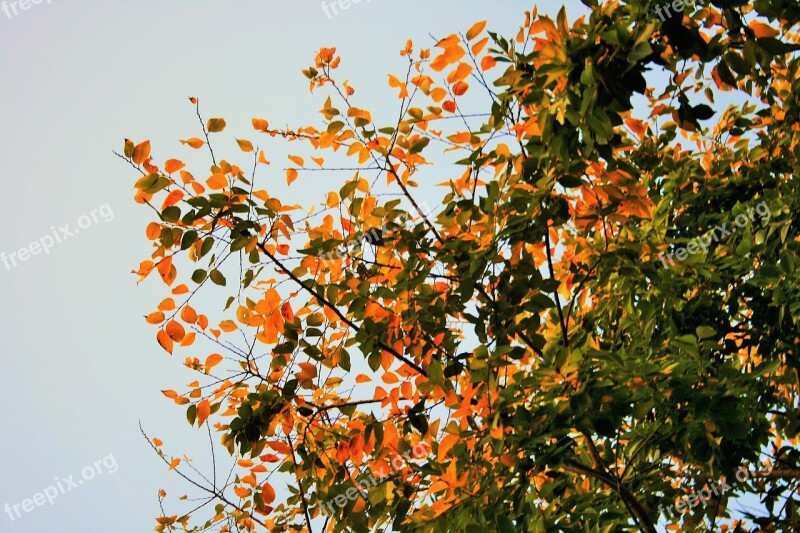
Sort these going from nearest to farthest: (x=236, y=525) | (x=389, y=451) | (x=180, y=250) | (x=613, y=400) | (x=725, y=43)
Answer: (x=725, y=43) < (x=613, y=400) < (x=180, y=250) < (x=389, y=451) < (x=236, y=525)

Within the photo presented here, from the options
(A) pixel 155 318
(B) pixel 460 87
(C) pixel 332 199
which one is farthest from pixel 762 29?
(A) pixel 155 318

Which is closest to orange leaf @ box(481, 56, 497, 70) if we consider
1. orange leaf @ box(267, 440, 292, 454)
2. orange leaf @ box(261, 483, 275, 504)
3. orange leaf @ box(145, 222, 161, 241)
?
orange leaf @ box(145, 222, 161, 241)

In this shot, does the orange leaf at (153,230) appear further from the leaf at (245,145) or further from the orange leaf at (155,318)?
the leaf at (245,145)

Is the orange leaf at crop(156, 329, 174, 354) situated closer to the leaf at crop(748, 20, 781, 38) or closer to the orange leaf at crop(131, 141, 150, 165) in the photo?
the orange leaf at crop(131, 141, 150, 165)

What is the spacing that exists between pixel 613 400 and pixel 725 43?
1.09m

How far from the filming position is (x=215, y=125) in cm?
239

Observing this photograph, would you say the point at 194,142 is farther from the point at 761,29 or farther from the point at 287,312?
the point at 761,29

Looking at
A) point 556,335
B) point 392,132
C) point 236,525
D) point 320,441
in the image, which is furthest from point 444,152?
point 236,525

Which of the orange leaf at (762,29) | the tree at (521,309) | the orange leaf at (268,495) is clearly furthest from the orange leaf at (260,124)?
the orange leaf at (762,29)

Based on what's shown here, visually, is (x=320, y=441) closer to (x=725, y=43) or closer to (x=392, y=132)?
(x=392, y=132)

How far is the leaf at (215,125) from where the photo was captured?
93.7 inches

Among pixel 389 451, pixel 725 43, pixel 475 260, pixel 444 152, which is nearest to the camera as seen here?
pixel 725 43

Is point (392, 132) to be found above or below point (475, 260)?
above

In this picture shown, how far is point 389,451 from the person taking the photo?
250cm
